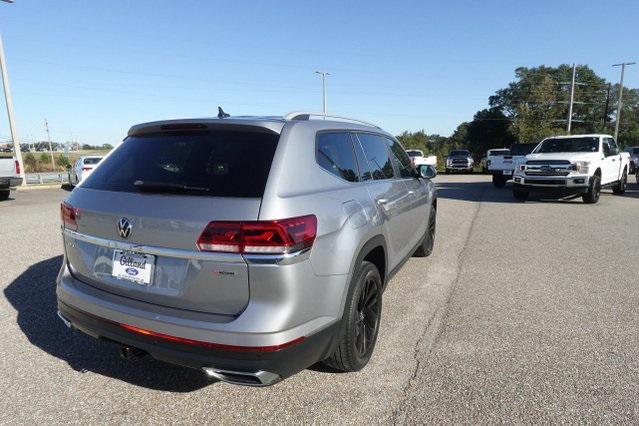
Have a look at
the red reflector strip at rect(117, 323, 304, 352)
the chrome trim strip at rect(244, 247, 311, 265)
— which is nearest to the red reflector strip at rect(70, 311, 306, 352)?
the red reflector strip at rect(117, 323, 304, 352)

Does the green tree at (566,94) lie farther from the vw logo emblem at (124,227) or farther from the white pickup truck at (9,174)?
the vw logo emblem at (124,227)

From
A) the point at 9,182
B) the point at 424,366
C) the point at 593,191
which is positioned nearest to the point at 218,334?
the point at 424,366

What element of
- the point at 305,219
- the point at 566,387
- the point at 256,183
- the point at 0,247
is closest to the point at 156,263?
the point at 256,183

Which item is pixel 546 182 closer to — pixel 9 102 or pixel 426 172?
pixel 426 172

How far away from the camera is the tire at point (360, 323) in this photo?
8.94 feet

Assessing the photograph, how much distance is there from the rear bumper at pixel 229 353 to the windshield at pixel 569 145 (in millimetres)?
13001

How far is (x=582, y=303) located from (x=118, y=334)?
4.20m

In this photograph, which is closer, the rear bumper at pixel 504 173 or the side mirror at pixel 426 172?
the side mirror at pixel 426 172


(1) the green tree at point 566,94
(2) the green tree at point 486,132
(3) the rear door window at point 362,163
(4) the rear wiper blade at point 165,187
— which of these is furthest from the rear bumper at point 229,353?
(2) the green tree at point 486,132

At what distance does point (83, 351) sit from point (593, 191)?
12831mm

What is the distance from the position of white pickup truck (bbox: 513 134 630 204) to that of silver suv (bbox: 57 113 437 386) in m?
10.9

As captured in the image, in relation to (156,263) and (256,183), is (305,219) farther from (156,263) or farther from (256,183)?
(156,263)

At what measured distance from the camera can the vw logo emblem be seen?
2.38 m

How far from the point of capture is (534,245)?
22.9 feet
